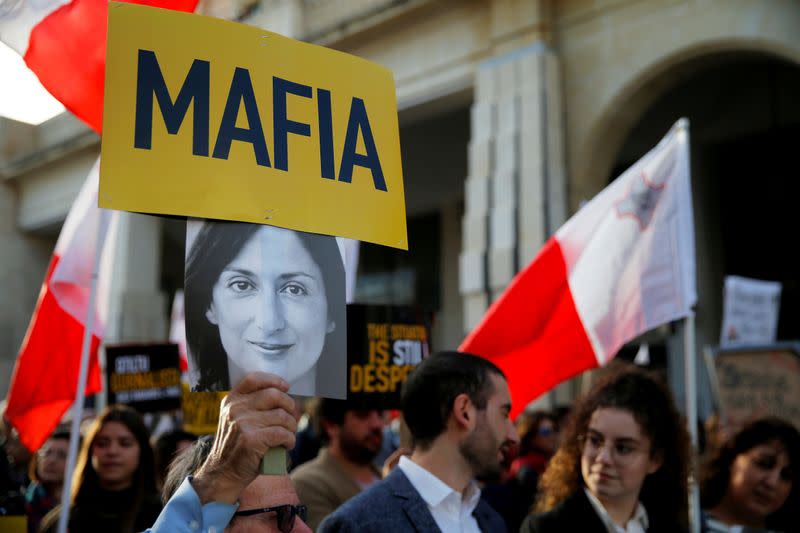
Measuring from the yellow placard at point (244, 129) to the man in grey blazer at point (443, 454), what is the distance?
95 cm

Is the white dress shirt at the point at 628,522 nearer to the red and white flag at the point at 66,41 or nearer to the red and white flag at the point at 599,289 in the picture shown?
the red and white flag at the point at 599,289

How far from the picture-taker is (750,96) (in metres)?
13.2

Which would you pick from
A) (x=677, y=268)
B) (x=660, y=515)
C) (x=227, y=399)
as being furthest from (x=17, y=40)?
(x=677, y=268)

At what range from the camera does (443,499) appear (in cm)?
298

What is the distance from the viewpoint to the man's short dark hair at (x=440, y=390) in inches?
123

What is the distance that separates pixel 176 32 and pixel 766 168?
12.9 m

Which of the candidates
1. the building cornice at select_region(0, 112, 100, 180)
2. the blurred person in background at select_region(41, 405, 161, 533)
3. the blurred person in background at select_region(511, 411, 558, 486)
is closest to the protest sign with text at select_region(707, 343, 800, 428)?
the blurred person in background at select_region(511, 411, 558, 486)

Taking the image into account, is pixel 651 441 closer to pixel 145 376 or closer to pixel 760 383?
pixel 760 383

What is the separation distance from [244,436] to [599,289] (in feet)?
11.4

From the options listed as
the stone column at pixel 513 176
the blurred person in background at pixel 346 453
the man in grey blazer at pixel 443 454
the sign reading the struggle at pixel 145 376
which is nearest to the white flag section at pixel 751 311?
the stone column at pixel 513 176

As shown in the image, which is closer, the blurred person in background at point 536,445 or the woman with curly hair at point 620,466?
the woman with curly hair at point 620,466

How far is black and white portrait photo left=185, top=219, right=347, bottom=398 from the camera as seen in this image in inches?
77.0

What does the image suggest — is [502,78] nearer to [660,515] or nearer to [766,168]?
[766,168]

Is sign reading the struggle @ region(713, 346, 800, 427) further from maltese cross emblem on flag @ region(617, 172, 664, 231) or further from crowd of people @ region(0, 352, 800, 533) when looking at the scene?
maltese cross emblem on flag @ region(617, 172, 664, 231)
